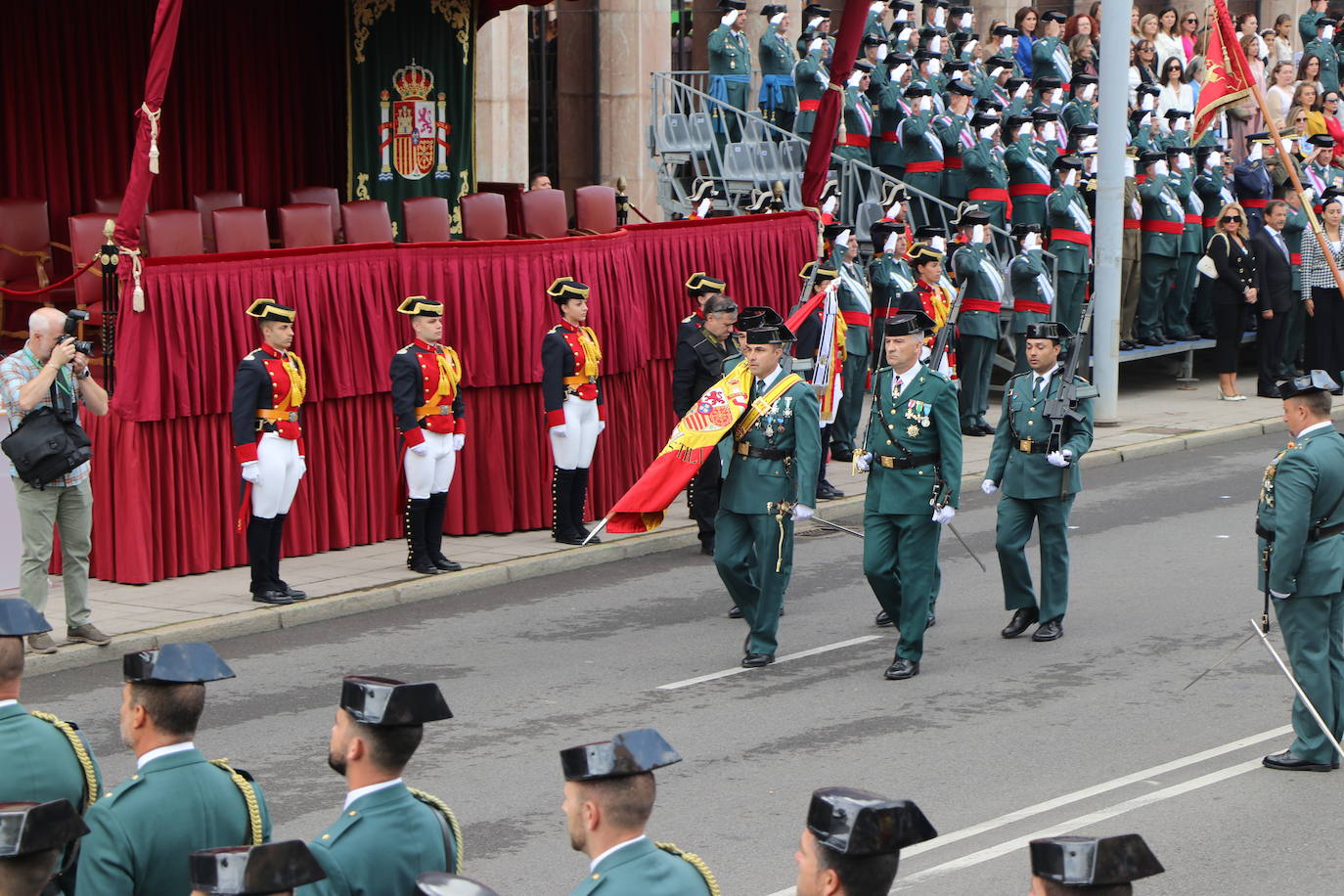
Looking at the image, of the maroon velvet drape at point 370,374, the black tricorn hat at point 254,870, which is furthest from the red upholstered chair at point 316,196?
the black tricorn hat at point 254,870

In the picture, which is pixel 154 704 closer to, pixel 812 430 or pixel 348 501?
pixel 812 430

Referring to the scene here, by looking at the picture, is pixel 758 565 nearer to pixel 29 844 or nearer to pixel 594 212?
pixel 594 212

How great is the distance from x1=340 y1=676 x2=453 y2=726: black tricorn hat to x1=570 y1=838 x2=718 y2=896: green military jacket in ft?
1.95

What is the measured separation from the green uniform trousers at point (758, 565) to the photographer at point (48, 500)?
3599mm

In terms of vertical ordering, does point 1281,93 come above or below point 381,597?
above

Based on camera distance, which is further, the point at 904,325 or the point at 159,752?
the point at 904,325

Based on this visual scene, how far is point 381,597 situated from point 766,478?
9.82 feet

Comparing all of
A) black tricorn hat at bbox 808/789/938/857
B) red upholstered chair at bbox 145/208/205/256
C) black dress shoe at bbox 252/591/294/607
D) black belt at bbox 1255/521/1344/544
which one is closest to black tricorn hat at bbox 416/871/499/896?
black tricorn hat at bbox 808/789/938/857

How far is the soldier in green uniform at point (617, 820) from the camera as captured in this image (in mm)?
4590

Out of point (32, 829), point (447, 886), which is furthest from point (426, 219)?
point (447, 886)

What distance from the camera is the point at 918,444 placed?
36.8 ft

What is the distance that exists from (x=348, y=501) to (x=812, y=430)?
14.5 ft

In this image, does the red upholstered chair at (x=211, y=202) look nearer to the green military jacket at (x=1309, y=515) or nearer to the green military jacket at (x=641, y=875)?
the green military jacket at (x=1309, y=515)

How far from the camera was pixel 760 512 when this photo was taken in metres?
11.3
